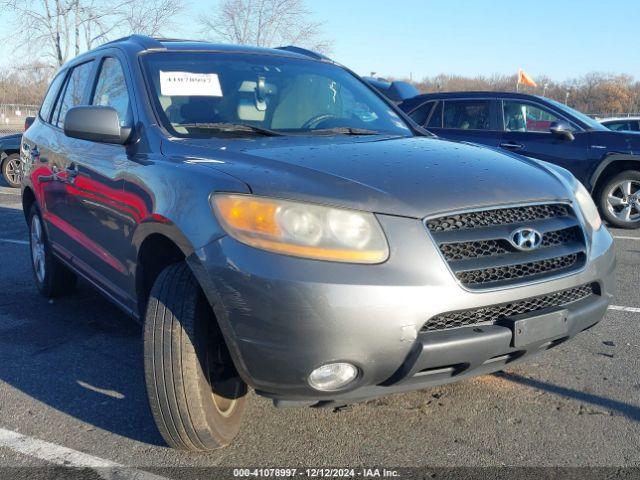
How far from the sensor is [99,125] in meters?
3.04

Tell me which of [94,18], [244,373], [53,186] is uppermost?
[94,18]

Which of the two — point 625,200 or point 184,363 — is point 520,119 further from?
point 184,363

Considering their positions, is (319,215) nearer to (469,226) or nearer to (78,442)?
(469,226)

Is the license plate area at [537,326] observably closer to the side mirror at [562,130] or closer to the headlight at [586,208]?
the headlight at [586,208]

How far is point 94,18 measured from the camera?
77.8ft

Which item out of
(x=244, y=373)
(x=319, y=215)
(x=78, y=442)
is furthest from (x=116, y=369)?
(x=319, y=215)

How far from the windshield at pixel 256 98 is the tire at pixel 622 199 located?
17.2ft

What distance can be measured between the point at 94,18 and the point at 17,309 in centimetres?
2165

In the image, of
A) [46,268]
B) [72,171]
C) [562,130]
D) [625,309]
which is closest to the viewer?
[72,171]

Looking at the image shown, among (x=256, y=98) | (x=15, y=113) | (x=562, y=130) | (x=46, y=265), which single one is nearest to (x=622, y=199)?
(x=562, y=130)

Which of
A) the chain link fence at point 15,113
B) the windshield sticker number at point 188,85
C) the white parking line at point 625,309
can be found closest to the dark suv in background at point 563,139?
the white parking line at point 625,309

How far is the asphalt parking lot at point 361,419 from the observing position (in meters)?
2.66

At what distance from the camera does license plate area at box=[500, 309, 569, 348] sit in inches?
92.8

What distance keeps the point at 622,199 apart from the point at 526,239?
658 cm
